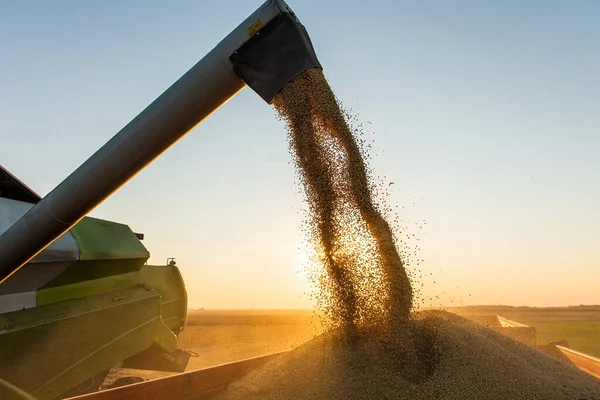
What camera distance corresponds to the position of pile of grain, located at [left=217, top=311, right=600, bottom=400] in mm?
2705

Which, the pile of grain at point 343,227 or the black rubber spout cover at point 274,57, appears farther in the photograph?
the pile of grain at point 343,227

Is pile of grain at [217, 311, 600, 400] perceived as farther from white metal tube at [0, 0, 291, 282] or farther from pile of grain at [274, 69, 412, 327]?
white metal tube at [0, 0, 291, 282]

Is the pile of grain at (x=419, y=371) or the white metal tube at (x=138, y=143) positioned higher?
the white metal tube at (x=138, y=143)

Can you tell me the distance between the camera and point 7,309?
2.77 meters

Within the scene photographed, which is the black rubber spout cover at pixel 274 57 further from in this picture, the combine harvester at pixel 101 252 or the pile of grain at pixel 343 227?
the pile of grain at pixel 343 227

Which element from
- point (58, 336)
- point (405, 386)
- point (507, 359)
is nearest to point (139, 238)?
point (58, 336)

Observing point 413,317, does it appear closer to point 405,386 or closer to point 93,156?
point 405,386

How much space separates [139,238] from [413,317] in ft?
9.35

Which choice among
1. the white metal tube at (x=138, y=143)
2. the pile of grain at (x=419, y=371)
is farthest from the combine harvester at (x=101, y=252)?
the pile of grain at (x=419, y=371)

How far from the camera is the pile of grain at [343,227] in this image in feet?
9.57

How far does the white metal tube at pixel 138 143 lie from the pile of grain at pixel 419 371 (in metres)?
1.59

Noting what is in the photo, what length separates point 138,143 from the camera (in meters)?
2.26

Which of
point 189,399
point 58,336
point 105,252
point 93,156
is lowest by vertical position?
point 189,399

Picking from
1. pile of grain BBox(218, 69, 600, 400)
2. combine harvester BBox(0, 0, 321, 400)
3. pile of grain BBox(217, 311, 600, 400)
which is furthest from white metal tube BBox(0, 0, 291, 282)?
pile of grain BBox(217, 311, 600, 400)
